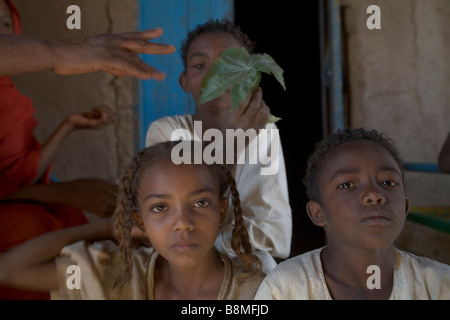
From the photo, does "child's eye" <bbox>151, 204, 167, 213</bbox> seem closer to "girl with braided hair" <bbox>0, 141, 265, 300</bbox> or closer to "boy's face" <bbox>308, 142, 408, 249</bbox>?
"girl with braided hair" <bbox>0, 141, 265, 300</bbox>

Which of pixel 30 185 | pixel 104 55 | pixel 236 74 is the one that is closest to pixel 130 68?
pixel 104 55

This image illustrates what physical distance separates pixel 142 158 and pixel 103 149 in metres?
1.50

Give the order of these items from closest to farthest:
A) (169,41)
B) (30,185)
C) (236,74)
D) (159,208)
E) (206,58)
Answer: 1. (159,208)
2. (236,74)
3. (206,58)
4. (30,185)
5. (169,41)

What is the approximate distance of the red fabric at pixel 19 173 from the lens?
1831mm

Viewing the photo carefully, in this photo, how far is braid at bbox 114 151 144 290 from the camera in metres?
1.38

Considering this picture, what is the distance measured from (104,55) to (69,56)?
10cm

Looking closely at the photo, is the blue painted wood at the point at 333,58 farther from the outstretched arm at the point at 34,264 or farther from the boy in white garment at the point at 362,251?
the outstretched arm at the point at 34,264

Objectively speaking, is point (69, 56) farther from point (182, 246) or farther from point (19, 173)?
point (19, 173)

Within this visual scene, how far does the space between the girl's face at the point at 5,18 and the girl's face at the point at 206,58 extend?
82cm

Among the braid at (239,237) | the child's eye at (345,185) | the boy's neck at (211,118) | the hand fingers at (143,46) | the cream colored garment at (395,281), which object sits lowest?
the cream colored garment at (395,281)

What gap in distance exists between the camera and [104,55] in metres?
1.34

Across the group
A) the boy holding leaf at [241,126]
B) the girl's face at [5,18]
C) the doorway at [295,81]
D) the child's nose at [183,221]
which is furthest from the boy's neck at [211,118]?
the doorway at [295,81]

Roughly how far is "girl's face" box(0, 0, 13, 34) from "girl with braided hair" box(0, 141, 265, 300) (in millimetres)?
1040
